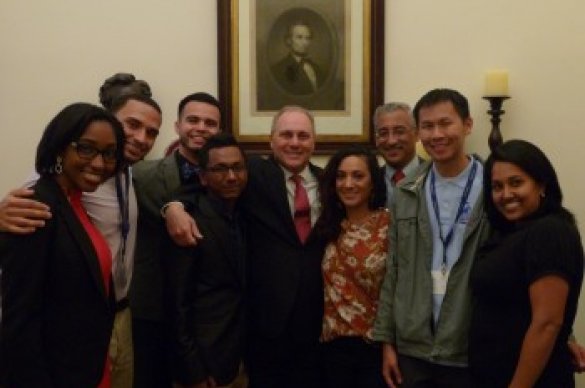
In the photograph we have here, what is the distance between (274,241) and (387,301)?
1.48 feet

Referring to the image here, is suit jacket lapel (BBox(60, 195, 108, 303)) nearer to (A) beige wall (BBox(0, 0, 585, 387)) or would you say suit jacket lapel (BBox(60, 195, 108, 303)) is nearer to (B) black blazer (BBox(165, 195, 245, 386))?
(B) black blazer (BBox(165, 195, 245, 386))

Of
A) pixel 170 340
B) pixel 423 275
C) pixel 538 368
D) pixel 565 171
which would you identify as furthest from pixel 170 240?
pixel 565 171

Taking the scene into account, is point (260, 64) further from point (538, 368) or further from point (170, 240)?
point (538, 368)

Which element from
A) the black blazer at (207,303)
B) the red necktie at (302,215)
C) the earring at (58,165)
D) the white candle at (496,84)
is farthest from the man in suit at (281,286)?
the white candle at (496,84)

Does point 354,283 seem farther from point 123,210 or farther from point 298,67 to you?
point 298,67

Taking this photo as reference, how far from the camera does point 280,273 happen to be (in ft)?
7.63

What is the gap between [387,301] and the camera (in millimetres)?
2223

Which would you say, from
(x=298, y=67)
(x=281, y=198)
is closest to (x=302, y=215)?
A: (x=281, y=198)

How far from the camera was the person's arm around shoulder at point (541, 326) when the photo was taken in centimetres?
177

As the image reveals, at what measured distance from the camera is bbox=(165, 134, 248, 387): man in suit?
2170 millimetres

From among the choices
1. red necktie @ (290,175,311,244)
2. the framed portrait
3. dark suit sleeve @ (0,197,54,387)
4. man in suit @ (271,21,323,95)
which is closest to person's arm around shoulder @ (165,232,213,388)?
red necktie @ (290,175,311,244)

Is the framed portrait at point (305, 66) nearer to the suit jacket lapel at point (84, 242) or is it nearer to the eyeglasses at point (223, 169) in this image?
the eyeglasses at point (223, 169)

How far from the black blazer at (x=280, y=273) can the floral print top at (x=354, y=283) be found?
0.06 m

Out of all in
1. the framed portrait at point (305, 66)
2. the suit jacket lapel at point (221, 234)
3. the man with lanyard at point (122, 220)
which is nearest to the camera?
the man with lanyard at point (122, 220)
